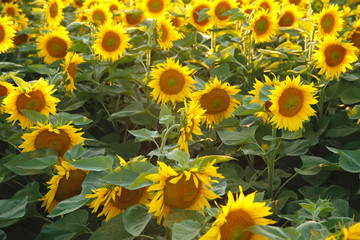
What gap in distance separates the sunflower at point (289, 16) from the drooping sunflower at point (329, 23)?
299 mm

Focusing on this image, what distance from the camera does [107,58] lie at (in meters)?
2.18

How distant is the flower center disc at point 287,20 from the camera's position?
96.7 inches

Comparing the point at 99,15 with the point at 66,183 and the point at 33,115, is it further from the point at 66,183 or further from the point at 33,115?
the point at 66,183

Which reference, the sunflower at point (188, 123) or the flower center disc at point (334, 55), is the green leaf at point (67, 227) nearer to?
the sunflower at point (188, 123)

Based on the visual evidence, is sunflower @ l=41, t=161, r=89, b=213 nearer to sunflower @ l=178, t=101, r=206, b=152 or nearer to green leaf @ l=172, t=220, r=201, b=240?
sunflower @ l=178, t=101, r=206, b=152

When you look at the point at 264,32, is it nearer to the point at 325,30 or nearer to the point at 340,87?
the point at 325,30

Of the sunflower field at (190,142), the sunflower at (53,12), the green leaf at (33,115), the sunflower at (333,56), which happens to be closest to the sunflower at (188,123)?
the sunflower field at (190,142)

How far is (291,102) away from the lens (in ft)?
4.80

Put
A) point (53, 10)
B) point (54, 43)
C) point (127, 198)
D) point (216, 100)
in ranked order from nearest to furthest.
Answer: point (127, 198)
point (216, 100)
point (54, 43)
point (53, 10)

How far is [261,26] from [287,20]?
1.26 ft

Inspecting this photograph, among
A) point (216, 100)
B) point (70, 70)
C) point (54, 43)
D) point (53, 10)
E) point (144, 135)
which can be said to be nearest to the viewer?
point (144, 135)

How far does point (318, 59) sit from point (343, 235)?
118 centimetres

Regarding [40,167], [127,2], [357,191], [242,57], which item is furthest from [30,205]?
[127,2]

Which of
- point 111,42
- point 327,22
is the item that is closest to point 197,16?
point 111,42
